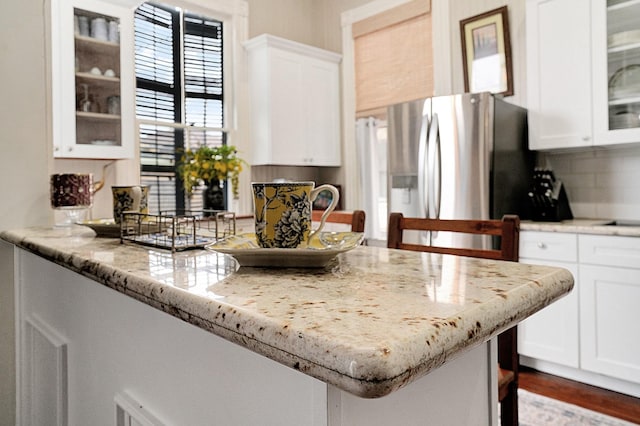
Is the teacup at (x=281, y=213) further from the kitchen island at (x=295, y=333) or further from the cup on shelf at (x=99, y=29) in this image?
the cup on shelf at (x=99, y=29)

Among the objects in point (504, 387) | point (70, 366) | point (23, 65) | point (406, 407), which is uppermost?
point (23, 65)

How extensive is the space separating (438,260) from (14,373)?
1.28 metres

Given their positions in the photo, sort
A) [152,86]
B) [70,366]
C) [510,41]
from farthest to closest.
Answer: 1. [152,86]
2. [510,41]
3. [70,366]

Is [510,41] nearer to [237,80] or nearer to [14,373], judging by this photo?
[237,80]

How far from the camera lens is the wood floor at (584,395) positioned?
7.07 ft

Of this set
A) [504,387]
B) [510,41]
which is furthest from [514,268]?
[510,41]

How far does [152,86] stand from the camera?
3.52m

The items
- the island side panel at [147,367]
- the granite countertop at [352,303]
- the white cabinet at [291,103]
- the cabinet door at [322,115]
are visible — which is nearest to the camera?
the granite countertop at [352,303]

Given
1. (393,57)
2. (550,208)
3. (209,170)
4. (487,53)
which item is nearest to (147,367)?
(550,208)

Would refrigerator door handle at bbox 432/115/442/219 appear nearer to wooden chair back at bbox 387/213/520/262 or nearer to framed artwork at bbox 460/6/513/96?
framed artwork at bbox 460/6/513/96

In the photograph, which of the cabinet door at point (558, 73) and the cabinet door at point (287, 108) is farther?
the cabinet door at point (287, 108)

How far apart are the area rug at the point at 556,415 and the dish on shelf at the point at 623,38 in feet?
6.23

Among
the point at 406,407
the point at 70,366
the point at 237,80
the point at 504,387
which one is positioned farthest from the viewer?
the point at 237,80

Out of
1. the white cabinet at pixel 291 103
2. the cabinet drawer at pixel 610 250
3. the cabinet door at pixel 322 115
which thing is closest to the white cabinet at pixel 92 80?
the white cabinet at pixel 291 103
